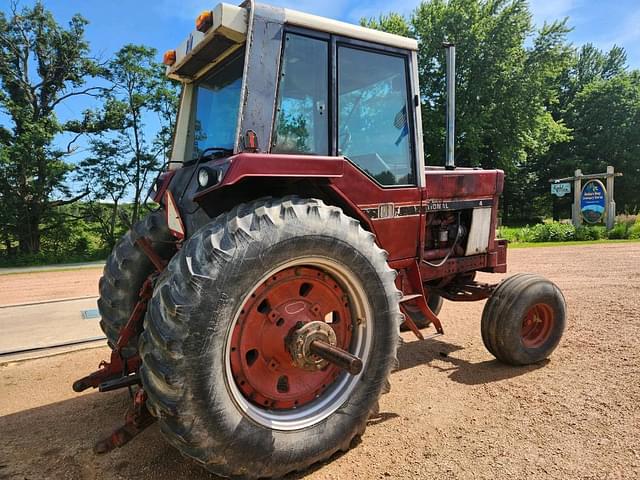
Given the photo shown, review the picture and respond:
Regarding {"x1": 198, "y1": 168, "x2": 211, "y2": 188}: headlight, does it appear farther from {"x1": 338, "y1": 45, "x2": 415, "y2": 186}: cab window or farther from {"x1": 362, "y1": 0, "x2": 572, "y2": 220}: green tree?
{"x1": 362, "y1": 0, "x2": 572, "y2": 220}: green tree

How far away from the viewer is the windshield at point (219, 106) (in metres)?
3.12

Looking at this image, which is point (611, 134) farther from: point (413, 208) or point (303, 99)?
point (303, 99)

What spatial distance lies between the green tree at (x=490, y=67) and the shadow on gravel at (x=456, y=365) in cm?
2296

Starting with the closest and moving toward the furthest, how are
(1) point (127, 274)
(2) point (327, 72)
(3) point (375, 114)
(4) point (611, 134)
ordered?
(2) point (327, 72)
(1) point (127, 274)
(3) point (375, 114)
(4) point (611, 134)

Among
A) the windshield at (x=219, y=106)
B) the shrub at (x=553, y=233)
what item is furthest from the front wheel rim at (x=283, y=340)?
the shrub at (x=553, y=233)

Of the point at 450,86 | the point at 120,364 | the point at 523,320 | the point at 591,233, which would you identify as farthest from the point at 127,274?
the point at 591,233

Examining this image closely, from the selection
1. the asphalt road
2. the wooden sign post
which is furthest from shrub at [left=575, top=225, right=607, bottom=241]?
the asphalt road

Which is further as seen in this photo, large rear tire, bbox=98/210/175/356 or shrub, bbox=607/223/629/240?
shrub, bbox=607/223/629/240

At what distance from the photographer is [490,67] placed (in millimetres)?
26812

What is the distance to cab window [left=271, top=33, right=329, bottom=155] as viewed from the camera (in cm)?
288

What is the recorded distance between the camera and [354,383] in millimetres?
2646

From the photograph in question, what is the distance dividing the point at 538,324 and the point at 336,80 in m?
2.97

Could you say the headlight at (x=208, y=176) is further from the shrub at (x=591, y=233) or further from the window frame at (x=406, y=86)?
the shrub at (x=591, y=233)

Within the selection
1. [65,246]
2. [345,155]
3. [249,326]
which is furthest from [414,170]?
[65,246]
